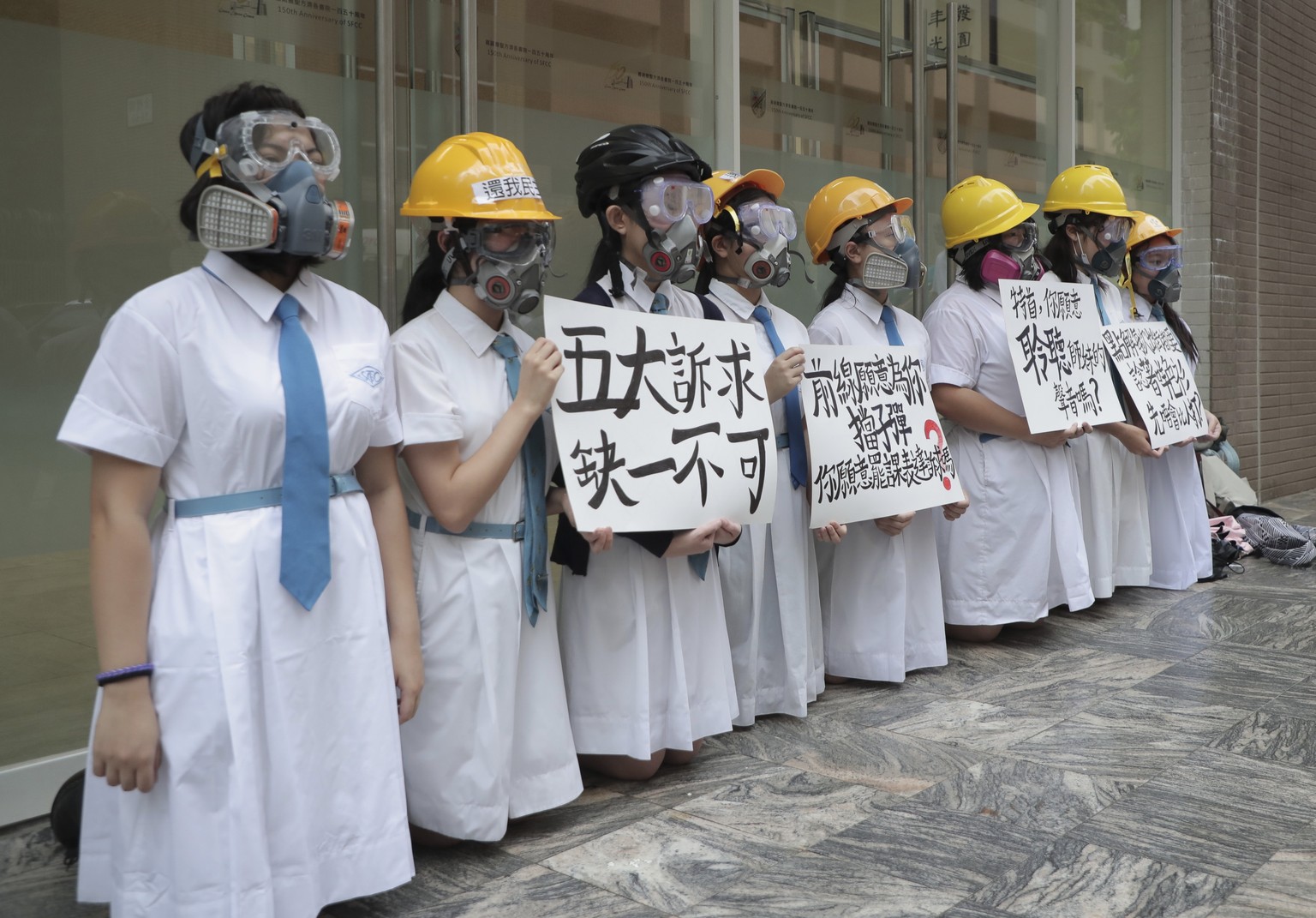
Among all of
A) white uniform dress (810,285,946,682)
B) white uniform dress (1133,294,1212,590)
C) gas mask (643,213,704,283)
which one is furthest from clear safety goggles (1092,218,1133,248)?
gas mask (643,213,704,283)

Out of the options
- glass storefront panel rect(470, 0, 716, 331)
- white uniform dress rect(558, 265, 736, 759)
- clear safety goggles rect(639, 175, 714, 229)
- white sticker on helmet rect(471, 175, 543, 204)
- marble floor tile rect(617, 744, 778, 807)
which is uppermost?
glass storefront panel rect(470, 0, 716, 331)

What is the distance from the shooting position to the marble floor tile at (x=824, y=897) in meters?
3.07

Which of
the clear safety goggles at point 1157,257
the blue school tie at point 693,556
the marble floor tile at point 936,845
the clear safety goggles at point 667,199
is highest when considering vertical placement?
the clear safety goggles at point 1157,257

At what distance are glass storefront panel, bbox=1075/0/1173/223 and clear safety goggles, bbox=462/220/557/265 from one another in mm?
7022

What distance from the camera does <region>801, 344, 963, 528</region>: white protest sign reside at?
4.68 metres

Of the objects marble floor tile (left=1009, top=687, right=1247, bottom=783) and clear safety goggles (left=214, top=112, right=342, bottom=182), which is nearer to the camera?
clear safety goggles (left=214, top=112, right=342, bottom=182)

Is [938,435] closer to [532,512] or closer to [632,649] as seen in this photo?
[632,649]

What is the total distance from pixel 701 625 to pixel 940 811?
950 millimetres

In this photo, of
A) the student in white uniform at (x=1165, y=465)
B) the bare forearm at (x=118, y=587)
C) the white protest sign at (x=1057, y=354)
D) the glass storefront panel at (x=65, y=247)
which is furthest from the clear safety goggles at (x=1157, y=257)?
the bare forearm at (x=118, y=587)

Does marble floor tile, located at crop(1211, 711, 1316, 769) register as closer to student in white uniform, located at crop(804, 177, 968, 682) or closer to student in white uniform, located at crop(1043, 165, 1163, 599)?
student in white uniform, located at crop(804, 177, 968, 682)

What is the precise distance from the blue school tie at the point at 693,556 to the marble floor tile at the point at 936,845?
37.1 inches

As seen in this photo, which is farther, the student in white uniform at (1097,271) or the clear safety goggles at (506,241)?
the student in white uniform at (1097,271)

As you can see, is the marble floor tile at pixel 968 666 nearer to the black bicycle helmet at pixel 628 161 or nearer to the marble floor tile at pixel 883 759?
the marble floor tile at pixel 883 759

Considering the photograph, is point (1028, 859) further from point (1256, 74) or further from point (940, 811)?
point (1256, 74)
